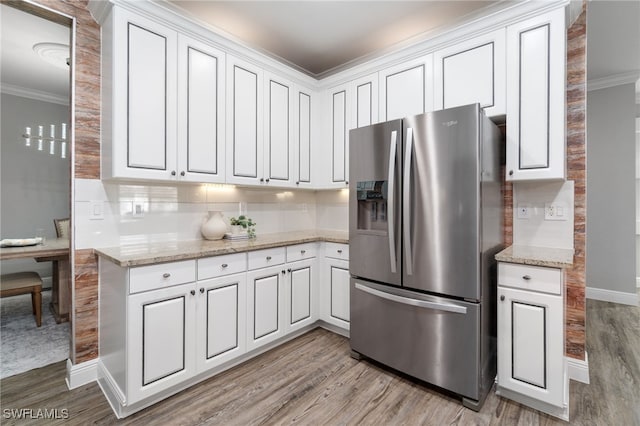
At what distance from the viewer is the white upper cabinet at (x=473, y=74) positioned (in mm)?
2135

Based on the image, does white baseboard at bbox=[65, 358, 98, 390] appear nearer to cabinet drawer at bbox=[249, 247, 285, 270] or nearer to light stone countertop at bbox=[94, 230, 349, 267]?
light stone countertop at bbox=[94, 230, 349, 267]

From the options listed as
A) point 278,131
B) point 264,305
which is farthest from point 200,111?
point 264,305

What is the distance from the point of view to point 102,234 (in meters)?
2.16

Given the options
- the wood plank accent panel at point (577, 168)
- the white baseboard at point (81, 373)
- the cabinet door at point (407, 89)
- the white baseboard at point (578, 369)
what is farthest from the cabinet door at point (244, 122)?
the white baseboard at point (578, 369)

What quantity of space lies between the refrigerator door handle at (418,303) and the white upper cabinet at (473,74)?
4.59 ft

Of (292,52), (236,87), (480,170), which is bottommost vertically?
(480,170)

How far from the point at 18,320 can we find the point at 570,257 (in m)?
5.02

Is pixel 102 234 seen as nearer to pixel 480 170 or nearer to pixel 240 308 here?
pixel 240 308

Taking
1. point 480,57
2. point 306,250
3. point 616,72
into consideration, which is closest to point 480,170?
point 480,57

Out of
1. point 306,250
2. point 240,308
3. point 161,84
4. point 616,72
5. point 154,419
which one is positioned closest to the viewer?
point 154,419

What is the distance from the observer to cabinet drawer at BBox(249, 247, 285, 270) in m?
2.38

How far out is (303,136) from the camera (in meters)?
3.17

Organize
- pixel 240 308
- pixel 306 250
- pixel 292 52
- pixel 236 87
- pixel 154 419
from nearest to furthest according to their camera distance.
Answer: pixel 154 419, pixel 240 308, pixel 236 87, pixel 306 250, pixel 292 52

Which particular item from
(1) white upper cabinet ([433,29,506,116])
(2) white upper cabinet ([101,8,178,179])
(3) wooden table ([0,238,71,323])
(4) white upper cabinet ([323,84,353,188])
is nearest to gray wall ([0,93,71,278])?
(3) wooden table ([0,238,71,323])
